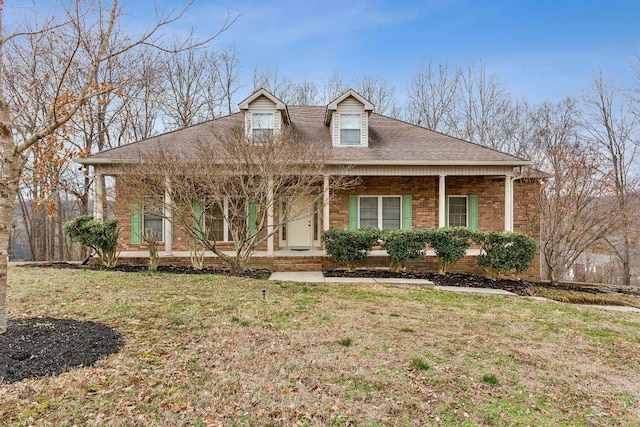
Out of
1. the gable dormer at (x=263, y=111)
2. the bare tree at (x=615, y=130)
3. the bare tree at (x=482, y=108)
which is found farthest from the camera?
the bare tree at (x=482, y=108)

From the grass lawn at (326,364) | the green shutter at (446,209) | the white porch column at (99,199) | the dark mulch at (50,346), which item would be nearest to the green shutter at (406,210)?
the green shutter at (446,209)

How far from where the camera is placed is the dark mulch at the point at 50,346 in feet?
10.4

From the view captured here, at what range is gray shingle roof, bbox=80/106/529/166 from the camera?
10.8 m

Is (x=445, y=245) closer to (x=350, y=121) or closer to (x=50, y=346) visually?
(x=350, y=121)

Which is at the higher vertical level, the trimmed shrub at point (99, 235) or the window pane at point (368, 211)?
the window pane at point (368, 211)

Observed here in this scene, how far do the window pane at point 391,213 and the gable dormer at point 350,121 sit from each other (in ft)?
6.71

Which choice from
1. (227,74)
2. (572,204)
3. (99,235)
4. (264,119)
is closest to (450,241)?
(572,204)

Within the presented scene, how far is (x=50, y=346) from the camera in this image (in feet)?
11.9

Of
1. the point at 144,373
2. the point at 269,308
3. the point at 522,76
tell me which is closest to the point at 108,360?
the point at 144,373

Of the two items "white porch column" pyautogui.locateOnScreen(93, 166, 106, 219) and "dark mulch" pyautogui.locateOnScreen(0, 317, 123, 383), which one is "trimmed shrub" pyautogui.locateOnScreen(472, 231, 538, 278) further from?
"white porch column" pyautogui.locateOnScreen(93, 166, 106, 219)

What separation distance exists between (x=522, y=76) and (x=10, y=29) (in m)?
19.6

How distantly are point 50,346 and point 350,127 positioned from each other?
33.7ft

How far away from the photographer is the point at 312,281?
28.1 feet

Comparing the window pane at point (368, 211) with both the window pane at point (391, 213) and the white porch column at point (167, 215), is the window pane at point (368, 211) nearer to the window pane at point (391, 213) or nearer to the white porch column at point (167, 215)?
the window pane at point (391, 213)
